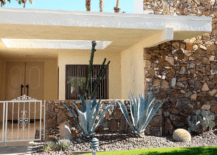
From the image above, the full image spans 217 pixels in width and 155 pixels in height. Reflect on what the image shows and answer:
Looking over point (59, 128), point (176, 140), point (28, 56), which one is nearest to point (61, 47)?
point (28, 56)

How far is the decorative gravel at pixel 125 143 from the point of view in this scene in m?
6.42

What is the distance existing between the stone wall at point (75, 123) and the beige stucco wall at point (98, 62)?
2968 millimetres

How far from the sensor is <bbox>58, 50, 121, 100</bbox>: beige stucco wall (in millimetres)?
10727

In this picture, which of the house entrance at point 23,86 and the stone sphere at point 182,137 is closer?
the stone sphere at point 182,137

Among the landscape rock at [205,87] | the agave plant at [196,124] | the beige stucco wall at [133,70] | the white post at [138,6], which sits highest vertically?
the white post at [138,6]

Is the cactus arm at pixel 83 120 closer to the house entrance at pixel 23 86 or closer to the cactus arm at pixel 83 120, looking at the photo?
the cactus arm at pixel 83 120


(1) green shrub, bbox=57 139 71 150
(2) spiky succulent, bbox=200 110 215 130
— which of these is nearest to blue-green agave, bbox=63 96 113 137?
(1) green shrub, bbox=57 139 71 150

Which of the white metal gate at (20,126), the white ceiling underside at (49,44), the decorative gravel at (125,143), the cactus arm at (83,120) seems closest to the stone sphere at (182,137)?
the decorative gravel at (125,143)

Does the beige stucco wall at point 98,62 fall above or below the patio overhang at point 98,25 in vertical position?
below

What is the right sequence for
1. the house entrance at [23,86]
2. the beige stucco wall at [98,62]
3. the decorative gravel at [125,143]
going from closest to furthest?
the decorative gravel at [125,143] → the beige stucco wall at [98,62] → the house entrance at [23,86]

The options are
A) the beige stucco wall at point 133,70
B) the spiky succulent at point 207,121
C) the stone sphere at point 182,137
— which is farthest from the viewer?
the beige stucco wall at point 133,70

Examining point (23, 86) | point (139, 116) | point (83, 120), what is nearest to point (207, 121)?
point (139, 116)

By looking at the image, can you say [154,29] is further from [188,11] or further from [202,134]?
[202,134]

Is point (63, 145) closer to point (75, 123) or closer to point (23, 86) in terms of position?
point (75, 123)
